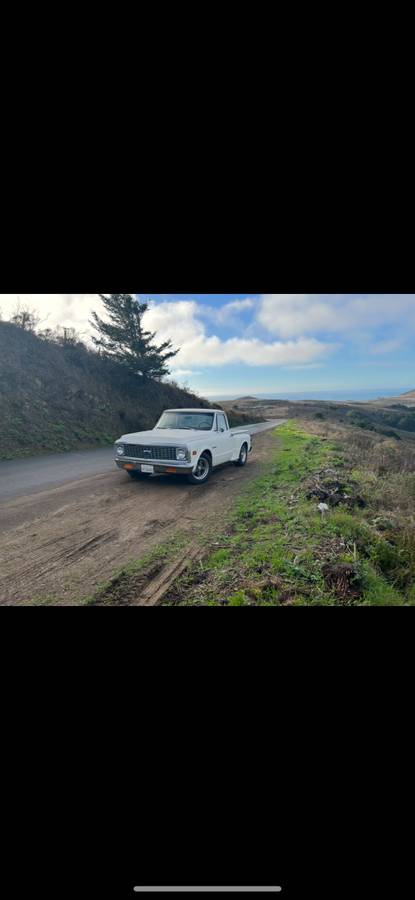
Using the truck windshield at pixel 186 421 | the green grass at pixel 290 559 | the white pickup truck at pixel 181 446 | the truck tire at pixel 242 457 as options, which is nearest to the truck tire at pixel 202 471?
the white pickup truck at pixel 181 446

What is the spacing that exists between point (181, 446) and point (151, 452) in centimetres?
35

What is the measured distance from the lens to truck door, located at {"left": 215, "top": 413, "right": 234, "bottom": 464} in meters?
3.66

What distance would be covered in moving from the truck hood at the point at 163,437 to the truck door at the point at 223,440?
0.21 m

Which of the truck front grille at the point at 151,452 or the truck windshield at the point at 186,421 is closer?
the truck front grille at the point at 151,452

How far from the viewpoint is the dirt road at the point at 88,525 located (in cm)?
188

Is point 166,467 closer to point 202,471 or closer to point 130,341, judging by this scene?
point 202,471

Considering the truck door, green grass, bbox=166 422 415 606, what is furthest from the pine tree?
green grass, bbox=166 422 415 606

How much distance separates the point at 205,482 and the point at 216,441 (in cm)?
55

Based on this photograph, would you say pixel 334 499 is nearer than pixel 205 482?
Yes

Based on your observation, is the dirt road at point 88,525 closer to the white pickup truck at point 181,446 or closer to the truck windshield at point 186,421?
the white pickup truck at point 181,446
